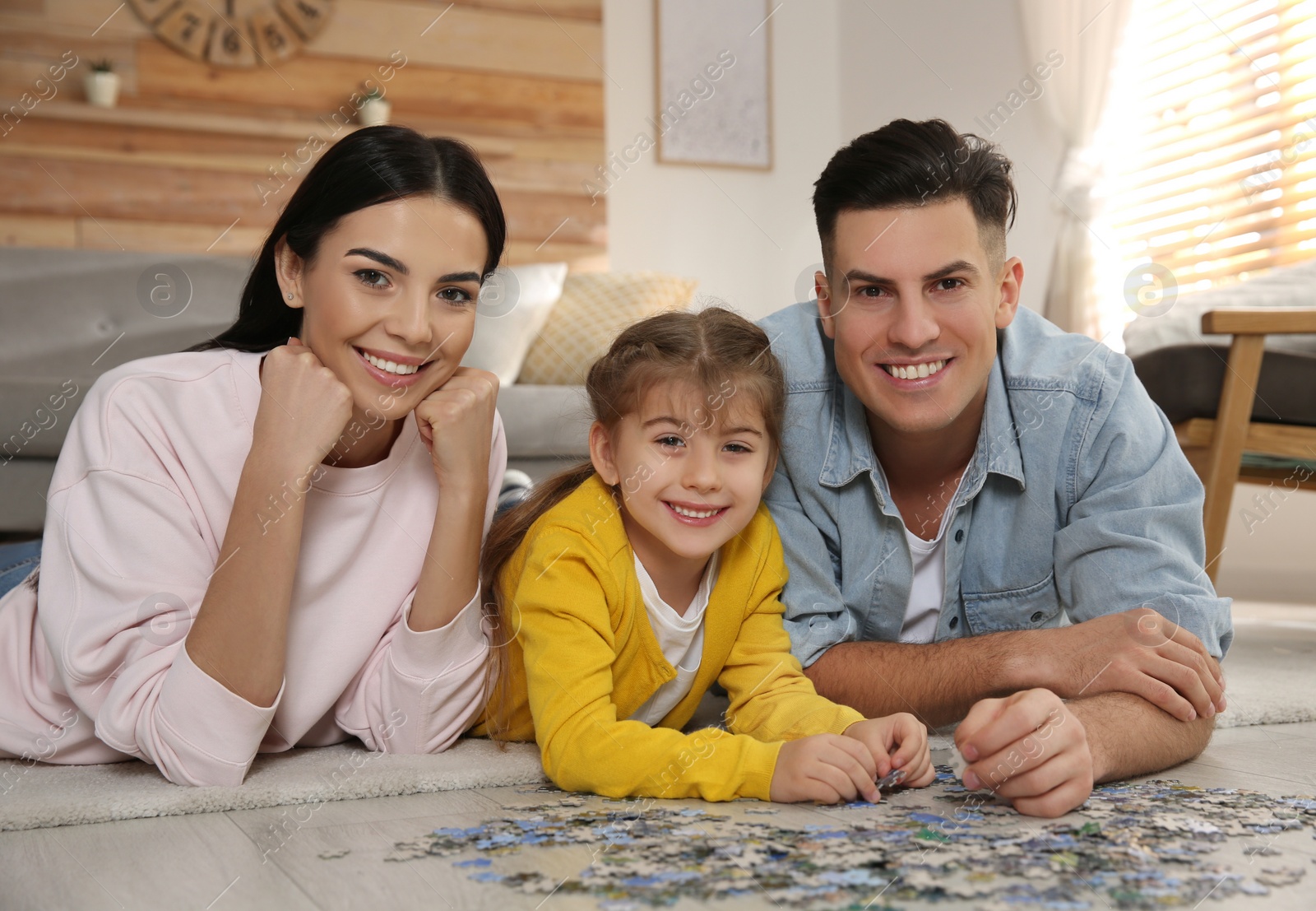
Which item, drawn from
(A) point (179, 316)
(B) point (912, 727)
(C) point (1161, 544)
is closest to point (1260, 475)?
(C) point (1161, 544)

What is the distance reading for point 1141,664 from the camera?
1447 millimetres

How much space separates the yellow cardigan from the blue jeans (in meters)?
0.82

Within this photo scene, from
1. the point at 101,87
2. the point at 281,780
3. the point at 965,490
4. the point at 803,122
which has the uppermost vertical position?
the point at 803,122

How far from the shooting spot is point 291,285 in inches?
62.4

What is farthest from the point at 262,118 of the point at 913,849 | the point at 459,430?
the point at 913,849

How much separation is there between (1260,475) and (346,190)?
2415mm

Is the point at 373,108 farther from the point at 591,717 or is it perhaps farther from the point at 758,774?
the point at 758,774

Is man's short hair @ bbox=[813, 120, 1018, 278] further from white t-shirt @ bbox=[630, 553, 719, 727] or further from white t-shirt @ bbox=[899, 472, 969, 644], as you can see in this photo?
white t-shirt @ bbox=[630, 553, 719, 727]

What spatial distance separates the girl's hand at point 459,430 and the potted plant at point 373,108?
341 centimetres

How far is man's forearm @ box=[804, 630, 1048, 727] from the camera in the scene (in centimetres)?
157

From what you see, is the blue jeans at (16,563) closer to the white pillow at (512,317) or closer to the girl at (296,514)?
the girl at (296,514)

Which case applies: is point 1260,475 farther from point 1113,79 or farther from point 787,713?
point 1113,79

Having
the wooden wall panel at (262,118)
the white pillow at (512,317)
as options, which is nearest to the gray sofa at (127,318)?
the white pillow at (512,317)

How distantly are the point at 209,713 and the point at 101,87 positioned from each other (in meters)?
3.64
